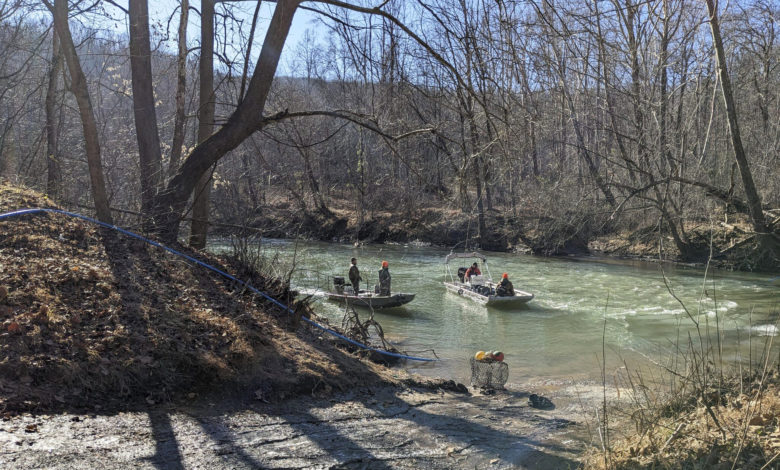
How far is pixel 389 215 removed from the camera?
36469mm

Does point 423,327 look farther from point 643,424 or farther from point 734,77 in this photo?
point 734,77

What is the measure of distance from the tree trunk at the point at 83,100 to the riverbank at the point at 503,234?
14.5 m

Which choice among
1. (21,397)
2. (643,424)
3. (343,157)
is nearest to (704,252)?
(343,157)

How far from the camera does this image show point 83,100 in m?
7.79

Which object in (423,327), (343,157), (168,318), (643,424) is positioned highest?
(343,157)

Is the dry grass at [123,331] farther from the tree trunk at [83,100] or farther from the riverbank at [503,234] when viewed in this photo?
the riverbank at [503,234]

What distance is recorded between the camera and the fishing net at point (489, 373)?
29.0 feet

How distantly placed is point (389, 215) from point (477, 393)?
92.5ft

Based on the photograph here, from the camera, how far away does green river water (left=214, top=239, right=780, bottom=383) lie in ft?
40.1

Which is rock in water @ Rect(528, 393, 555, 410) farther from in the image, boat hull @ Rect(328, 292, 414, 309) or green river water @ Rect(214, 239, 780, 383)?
boat hull @ Rect(328, 292, 414, 309)

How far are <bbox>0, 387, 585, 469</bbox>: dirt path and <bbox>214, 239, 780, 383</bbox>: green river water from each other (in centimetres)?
250

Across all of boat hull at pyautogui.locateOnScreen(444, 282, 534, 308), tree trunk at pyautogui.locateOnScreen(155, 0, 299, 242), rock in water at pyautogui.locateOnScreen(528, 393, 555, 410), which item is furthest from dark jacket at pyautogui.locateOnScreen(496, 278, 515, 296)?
tree trunk at pyautogui.locateOnScreen(155, 0, 299, 242)

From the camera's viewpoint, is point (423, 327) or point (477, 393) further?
point (423, 327)

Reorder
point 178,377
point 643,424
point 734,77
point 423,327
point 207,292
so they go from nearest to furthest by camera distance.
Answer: point 643,424 < point 178,377 < point 207,292 < point 423,327 < point 734,77
